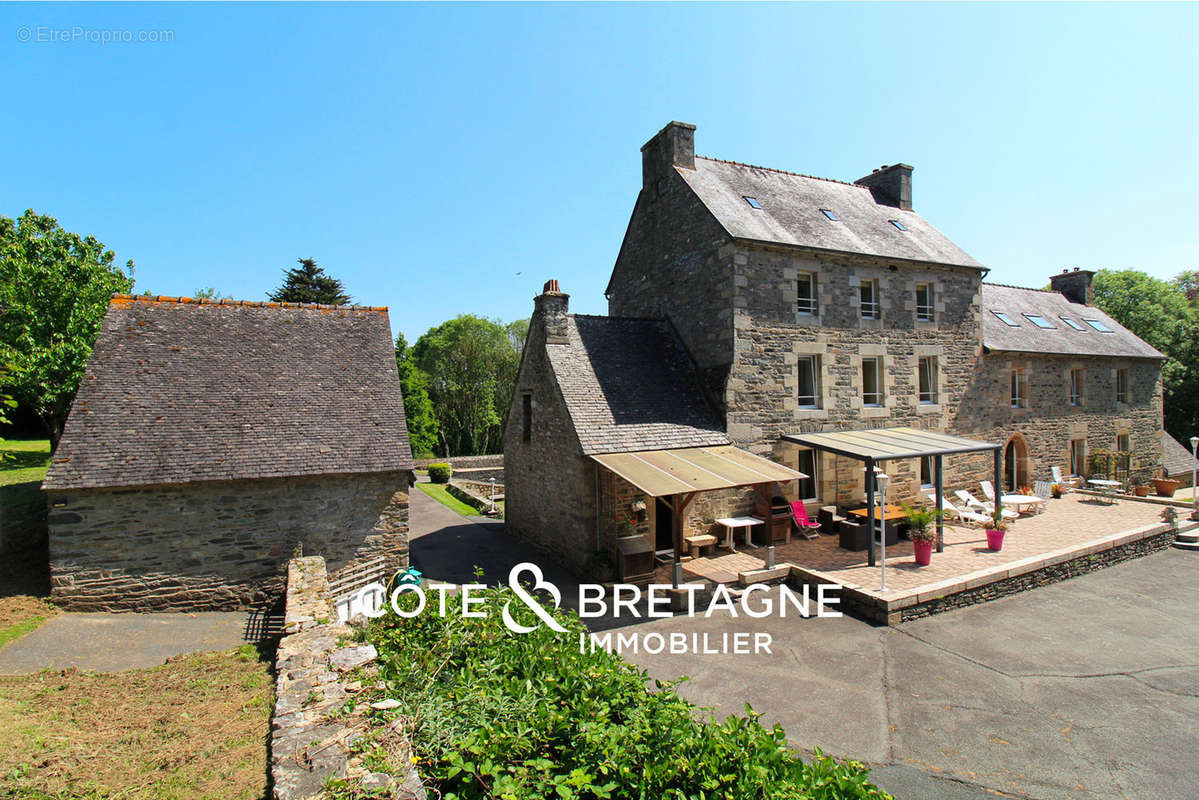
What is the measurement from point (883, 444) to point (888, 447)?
0.34 m

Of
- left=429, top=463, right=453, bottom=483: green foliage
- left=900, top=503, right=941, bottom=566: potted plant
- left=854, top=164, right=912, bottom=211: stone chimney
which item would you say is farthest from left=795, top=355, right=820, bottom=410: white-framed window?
left=429, top=463, right=453, bottom=483: green foliage

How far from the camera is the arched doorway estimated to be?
A: 18.6m

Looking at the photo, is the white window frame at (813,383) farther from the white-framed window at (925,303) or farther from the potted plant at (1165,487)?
the potted plant at (1165,487)

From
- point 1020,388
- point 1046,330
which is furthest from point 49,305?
point 1046,330

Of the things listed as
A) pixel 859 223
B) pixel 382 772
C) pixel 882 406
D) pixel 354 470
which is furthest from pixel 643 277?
pixel 382 772

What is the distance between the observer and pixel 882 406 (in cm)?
1531

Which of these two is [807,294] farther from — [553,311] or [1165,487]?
[1165,487]

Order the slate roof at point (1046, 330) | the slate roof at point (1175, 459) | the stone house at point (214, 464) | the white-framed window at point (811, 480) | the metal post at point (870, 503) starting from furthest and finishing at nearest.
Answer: the slate roof at point (1175, 459) → the slate roof at point (1046, 330) → the white-framed window at point (811, 480) → the metal post at point (870, 503) → the stone house at point (214, 464)

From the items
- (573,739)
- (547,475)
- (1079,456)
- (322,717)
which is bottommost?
(322,717)

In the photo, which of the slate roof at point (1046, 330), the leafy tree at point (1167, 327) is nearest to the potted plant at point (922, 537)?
the slate roof at point (1046, 330)

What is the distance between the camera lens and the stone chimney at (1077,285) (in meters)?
A: 24.6

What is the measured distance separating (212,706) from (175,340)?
8393 millimetres

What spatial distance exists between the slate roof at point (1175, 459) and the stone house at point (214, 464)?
100 ft

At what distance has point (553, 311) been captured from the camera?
13516 mm
